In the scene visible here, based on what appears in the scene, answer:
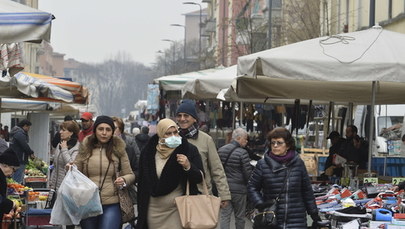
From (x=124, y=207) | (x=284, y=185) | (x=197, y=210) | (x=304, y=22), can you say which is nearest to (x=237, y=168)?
(x=124, y=207)

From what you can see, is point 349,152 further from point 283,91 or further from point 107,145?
point 107,145

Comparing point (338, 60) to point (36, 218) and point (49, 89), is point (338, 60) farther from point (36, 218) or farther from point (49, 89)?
point (49, 89)

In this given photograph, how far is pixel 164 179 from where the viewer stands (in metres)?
8.52

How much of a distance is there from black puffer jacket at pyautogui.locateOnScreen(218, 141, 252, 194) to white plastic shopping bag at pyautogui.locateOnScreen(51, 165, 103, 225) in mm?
3575

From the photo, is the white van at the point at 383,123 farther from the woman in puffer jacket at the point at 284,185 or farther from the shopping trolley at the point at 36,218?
the woman in puffer jacket at the point at 284,185

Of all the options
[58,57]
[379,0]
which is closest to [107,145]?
[379,0]

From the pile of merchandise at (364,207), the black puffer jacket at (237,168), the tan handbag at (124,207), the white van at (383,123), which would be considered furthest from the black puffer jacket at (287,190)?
the white van at (383,123)

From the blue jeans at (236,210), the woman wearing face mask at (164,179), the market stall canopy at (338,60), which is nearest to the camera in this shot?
the woman wearing face mask at (164,179)

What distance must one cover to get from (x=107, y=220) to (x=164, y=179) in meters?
0.95

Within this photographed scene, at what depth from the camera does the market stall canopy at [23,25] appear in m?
7.29

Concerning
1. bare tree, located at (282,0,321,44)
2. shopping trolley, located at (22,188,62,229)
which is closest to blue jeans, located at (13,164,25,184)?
shopping trolley, located at (22,188,62,229)

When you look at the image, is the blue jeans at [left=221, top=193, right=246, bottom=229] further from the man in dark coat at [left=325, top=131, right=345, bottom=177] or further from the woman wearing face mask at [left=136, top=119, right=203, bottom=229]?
the woman wearing face mask at [left=136, top=119, right=203, bottom=229]

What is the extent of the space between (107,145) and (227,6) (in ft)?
243

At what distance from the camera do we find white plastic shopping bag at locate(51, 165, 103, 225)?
8828mm
